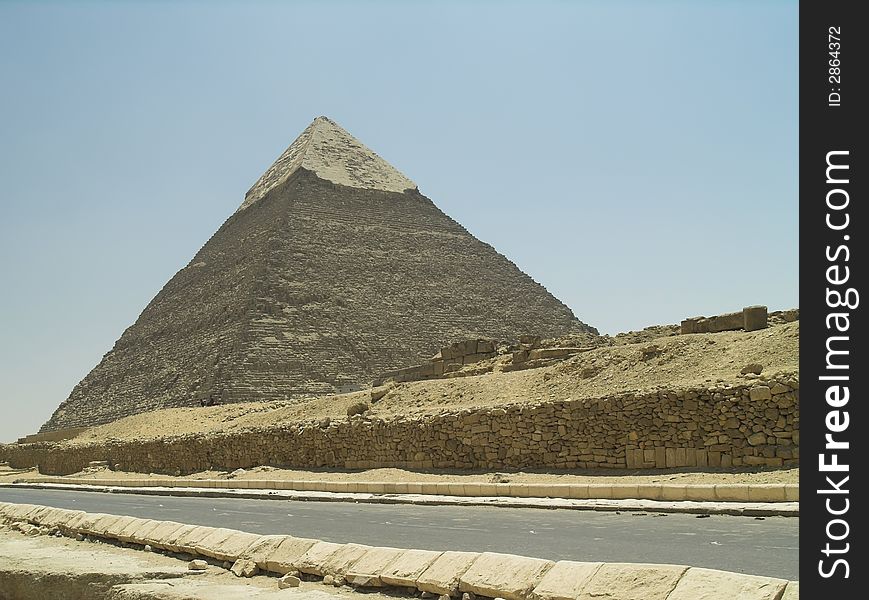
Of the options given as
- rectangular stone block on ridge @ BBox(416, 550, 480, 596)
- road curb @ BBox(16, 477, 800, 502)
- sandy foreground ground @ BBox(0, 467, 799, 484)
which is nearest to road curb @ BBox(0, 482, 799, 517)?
road curb @ BBox(16, 477, 800, 502)

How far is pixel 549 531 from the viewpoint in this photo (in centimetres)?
815

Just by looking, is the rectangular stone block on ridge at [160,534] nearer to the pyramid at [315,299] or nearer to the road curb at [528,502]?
the road curb at [528,502]

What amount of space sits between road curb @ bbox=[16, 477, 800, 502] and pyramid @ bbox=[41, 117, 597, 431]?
50.9 meters

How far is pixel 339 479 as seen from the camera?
16.3 metres

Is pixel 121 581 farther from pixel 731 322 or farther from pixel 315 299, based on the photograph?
pixel 315 299

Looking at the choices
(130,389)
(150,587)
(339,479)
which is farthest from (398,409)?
(130,389)

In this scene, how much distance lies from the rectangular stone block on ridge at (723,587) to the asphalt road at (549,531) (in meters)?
2.26

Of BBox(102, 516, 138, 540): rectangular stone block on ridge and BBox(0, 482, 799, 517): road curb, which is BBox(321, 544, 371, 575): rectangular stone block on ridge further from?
BBox(0, 482, 799, 517): road curb

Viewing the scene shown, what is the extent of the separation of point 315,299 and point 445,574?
81.8m

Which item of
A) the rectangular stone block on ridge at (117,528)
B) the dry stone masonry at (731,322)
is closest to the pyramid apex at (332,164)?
the dry stone masonry at (731,322)

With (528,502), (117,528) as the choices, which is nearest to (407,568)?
(117,528)

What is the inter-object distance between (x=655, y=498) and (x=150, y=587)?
24.7 feet

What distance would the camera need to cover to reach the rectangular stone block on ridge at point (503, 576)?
11.5ft
